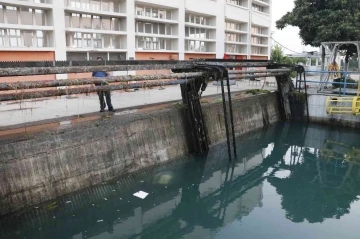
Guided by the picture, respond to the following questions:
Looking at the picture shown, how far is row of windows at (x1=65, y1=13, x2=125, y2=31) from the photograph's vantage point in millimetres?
17453

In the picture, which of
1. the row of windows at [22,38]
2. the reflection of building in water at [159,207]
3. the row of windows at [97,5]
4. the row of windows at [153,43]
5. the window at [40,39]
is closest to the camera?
the reflection of building in water at [159,207]

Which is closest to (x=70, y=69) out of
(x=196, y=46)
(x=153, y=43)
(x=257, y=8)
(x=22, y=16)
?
(x=22, y=16)

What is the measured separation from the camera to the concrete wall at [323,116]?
1370cm

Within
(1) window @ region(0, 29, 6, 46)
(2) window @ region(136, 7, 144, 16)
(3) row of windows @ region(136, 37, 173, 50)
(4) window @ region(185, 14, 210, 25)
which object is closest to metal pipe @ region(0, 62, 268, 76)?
(1) window @ region(0, 29, 6, 46)

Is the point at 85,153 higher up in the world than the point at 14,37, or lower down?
lower down

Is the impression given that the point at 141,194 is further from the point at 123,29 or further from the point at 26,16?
the point at 123,29

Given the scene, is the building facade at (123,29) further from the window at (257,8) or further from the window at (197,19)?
the window at (257,8)

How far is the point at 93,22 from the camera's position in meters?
18.6

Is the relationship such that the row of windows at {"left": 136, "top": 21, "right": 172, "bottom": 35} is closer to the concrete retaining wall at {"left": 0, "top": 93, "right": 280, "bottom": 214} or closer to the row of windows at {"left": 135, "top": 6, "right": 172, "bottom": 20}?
the row of windows at {"left": 135, "top": 6, "right": 172, "bottom": 20}

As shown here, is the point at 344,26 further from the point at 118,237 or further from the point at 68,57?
the point at 118,237

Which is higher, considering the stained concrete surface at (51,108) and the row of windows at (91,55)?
the row of windows at (91,55)

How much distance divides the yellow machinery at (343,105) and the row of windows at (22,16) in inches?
531

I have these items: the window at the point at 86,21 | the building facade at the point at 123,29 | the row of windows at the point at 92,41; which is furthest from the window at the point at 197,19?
the window at the point at 86,21

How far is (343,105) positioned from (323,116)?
1.29 m
